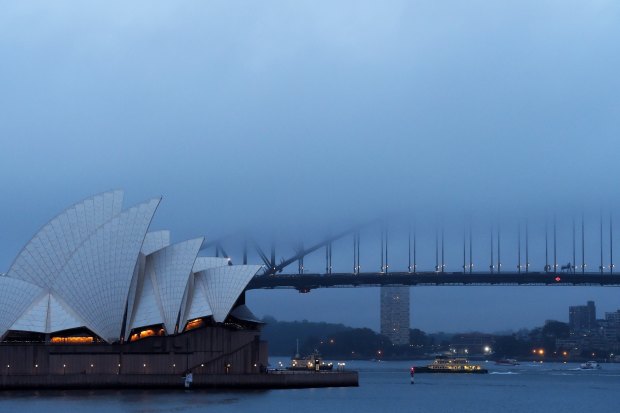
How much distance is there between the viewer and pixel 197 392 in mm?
51812

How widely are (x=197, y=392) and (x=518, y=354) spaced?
145 meters

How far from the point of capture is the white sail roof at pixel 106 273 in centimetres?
5147

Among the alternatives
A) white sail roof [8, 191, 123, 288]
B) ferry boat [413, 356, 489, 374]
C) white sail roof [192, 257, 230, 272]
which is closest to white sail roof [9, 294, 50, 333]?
white sail roof [8, 191, 123, 288]

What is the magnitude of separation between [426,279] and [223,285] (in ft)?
115

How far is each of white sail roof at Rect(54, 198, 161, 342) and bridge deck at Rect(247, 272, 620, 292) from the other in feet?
119

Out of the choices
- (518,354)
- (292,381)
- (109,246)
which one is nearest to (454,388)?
(292,381)

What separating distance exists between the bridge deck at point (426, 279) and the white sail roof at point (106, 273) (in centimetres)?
3637

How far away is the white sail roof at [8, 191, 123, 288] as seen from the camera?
5231 cm

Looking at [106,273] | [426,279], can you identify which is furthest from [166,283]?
[426,279]

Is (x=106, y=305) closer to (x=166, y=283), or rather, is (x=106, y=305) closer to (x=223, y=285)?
(x=166, y=283)

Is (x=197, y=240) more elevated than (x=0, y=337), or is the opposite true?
(x=197, y=240)

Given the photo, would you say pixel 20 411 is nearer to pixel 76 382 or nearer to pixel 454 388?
pixel 76 382

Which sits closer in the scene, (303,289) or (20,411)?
(20,411)

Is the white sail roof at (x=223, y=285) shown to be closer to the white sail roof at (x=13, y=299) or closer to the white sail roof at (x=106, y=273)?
the white sail roof at (x=106, y=273)
